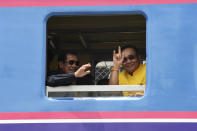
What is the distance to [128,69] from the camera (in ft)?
8.65

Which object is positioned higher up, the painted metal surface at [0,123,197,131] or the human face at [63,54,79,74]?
the human face at [63,54,79,74]

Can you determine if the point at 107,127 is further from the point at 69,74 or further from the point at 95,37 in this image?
the point at 95,37

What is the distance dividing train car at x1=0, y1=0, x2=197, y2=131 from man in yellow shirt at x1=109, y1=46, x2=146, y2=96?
225 mm

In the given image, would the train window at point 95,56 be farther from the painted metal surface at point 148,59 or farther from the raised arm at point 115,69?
the painted metal surface at point 148,59

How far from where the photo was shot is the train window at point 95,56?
2.34 meters

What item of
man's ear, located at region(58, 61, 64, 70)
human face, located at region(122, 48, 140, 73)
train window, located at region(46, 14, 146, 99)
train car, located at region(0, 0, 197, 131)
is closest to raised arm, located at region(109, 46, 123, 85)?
train window, located at region(46, 14, 146, 99)

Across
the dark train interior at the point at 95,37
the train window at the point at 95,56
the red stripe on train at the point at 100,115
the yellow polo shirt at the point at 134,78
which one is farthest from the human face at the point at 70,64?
the red stripe on train at the point at 100,115

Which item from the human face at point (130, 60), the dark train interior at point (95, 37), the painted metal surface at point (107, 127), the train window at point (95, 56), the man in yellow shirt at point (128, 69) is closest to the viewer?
the painted metal surface at point (107, 127)

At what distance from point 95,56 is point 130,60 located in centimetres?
149

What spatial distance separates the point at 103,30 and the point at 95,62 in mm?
665

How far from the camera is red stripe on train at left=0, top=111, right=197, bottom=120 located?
2186 mm

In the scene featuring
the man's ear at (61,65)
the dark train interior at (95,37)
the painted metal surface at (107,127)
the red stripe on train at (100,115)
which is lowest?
the painted metal surface at (107,127)

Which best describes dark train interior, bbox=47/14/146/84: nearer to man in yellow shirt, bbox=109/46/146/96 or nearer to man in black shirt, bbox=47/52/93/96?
man in black shirt, bbox=47/52/93/96

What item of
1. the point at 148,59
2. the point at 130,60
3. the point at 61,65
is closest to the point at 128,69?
the point at 130,60
